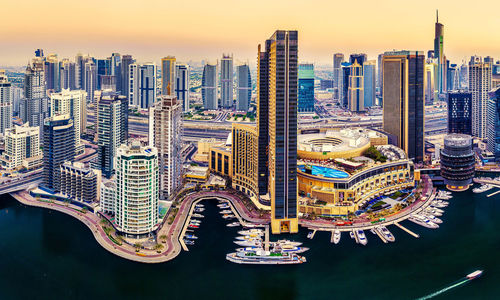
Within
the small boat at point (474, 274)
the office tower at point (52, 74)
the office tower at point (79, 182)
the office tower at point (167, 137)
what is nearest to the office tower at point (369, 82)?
the office tower at point (52, 74)

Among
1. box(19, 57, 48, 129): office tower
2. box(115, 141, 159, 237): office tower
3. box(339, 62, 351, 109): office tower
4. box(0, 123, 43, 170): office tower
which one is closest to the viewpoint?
box(115, 141, 159, 237): office tower

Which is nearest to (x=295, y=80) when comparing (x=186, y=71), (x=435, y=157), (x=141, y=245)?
(x=141, y=245)

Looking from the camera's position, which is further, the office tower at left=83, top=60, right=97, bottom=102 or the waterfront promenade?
the office tower at left=83, top=60, right=97, bottom=102

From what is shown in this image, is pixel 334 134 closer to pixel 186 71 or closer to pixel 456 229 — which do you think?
pixel 456 229

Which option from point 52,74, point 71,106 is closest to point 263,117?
point 71,106

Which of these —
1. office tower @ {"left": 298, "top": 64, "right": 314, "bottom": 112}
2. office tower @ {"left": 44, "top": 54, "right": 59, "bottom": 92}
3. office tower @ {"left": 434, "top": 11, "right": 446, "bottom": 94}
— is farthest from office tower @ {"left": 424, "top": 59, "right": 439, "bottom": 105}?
office tower @ {"left": 44, "top": 54, "right": 59, "bottom": 92}

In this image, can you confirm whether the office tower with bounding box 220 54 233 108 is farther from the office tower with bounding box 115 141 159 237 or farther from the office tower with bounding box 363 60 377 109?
the office tower with bounding box 115 141 159 237

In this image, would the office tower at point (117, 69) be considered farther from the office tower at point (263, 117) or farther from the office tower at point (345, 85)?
the office tower at point (263, 117)
